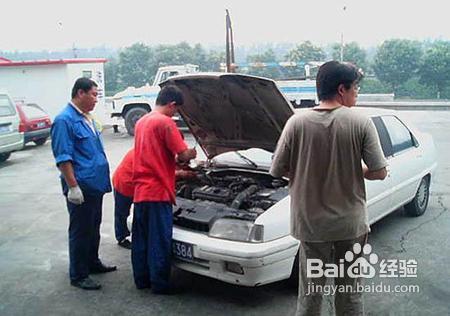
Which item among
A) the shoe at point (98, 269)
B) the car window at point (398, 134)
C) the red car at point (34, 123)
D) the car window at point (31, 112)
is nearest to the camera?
the shoe at point (98, 269)

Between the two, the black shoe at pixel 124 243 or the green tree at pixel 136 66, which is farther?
the green tree at pixel 136 66

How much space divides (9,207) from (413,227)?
18.1ft

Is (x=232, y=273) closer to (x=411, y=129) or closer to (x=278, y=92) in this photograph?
(x=278, y=92)

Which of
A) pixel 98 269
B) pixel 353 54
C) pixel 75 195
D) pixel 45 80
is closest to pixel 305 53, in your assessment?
pixel 353 54

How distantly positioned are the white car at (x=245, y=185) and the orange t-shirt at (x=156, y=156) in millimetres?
356

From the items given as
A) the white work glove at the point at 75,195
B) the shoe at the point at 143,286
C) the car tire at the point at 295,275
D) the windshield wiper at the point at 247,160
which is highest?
the windshield wiper at the point at 247,160

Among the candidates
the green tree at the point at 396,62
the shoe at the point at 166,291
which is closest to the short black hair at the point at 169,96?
the shoe at the point at 166,291

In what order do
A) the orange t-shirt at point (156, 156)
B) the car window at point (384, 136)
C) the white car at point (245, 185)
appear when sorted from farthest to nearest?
1. the car window at point (384, 136)
2. the orange t-shirt at point (156, 156)
3. the white car at point (245, 185)

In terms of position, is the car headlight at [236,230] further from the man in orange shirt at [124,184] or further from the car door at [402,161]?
the car door at [402,161]

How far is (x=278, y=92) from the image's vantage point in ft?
12.3

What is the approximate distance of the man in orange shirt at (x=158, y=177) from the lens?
3.63m

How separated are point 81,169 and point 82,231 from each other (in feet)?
1.74

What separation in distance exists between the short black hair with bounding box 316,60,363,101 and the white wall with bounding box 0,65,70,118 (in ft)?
53.3

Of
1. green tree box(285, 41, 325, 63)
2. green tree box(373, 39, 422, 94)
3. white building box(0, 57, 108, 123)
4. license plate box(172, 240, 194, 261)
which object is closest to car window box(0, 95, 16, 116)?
white building box(0, 57, 108, 123)
